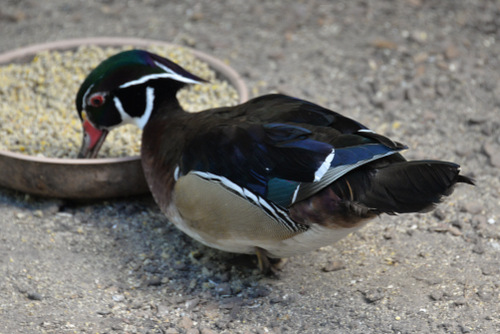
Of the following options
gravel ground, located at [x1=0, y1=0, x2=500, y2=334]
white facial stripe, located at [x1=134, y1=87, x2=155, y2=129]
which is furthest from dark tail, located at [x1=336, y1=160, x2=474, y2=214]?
white facial stripe, located at [x1=134, y1=87, x2=155, y2=129]

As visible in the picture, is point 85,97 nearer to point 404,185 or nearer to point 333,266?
point 333,266

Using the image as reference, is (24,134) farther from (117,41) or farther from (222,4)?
(222,4)

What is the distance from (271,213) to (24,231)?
4.37ft

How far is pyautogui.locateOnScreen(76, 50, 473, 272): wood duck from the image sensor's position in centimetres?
262

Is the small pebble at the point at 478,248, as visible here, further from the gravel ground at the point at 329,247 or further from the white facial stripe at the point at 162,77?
the white facial stripe at the point at 162,77

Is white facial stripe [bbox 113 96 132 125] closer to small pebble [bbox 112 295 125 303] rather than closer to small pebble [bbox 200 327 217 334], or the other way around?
small pebble [bbox 112 295 125 303]

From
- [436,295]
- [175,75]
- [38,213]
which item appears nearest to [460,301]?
[436,295]

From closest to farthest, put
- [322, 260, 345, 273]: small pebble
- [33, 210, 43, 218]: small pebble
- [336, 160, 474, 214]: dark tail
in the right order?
[336, 160, 474, 214]: dark tail < [322, 260, 345, 273]: small pebble < [33, 210, 43, 218]: small pebble

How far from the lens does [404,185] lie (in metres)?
2.54

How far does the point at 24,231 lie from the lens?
3389 mm

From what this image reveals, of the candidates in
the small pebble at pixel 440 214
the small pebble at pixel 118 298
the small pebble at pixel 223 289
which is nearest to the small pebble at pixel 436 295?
the small pebble at pixel 440 214

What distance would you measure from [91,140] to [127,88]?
348 mm

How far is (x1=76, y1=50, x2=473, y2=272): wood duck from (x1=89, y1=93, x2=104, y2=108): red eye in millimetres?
129

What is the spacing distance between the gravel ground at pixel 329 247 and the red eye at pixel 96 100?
55cm
